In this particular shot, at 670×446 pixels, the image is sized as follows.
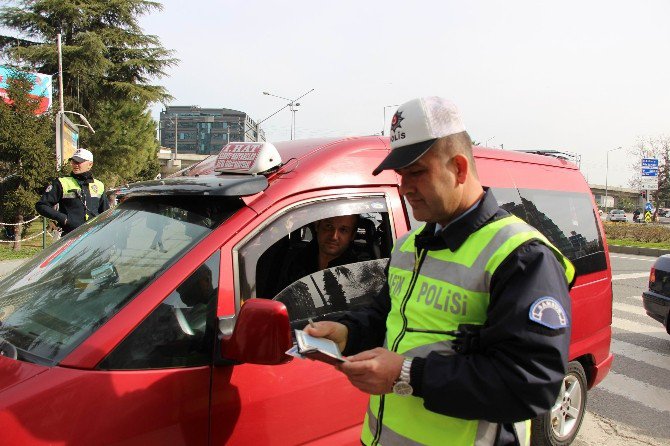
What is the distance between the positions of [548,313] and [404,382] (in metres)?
0.40

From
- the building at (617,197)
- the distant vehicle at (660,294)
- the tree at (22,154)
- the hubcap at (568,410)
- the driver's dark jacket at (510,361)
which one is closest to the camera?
the driver's dark jacket at (510,361)

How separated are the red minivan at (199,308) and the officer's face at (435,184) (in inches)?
21.8

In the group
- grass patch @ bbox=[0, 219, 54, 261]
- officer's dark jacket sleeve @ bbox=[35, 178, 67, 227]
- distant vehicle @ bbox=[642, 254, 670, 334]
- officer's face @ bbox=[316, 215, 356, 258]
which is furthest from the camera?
grass patch @ bbox=[0, 219, 54, 261]

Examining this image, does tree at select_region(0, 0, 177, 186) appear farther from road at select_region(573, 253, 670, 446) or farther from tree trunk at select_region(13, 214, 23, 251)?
road at select_region(573, 253, 670, 446)

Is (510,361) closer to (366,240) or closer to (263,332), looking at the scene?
(263,332)

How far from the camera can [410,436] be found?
1495 millimetres

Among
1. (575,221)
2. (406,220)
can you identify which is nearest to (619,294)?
(575,221)

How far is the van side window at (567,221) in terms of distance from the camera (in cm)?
337

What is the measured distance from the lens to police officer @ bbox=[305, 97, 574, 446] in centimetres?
126

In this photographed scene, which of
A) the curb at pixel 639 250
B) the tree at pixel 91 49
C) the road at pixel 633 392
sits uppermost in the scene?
the tree at pixel 91 49

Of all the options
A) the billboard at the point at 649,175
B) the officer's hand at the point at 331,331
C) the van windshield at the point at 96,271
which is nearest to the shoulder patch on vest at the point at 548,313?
the officer's hand at the point at 331,331

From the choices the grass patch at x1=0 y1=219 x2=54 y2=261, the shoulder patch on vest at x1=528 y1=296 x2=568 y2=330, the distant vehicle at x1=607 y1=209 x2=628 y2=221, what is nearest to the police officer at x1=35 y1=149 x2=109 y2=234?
the shoulder patch on vest at x1=528 y1=296 x2=568 y2=330

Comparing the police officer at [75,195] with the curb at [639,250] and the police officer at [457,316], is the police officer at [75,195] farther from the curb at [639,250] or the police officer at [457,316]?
the curb at [639,250]

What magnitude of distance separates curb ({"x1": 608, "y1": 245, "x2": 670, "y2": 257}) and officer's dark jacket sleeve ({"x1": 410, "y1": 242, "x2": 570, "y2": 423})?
1956 cm
